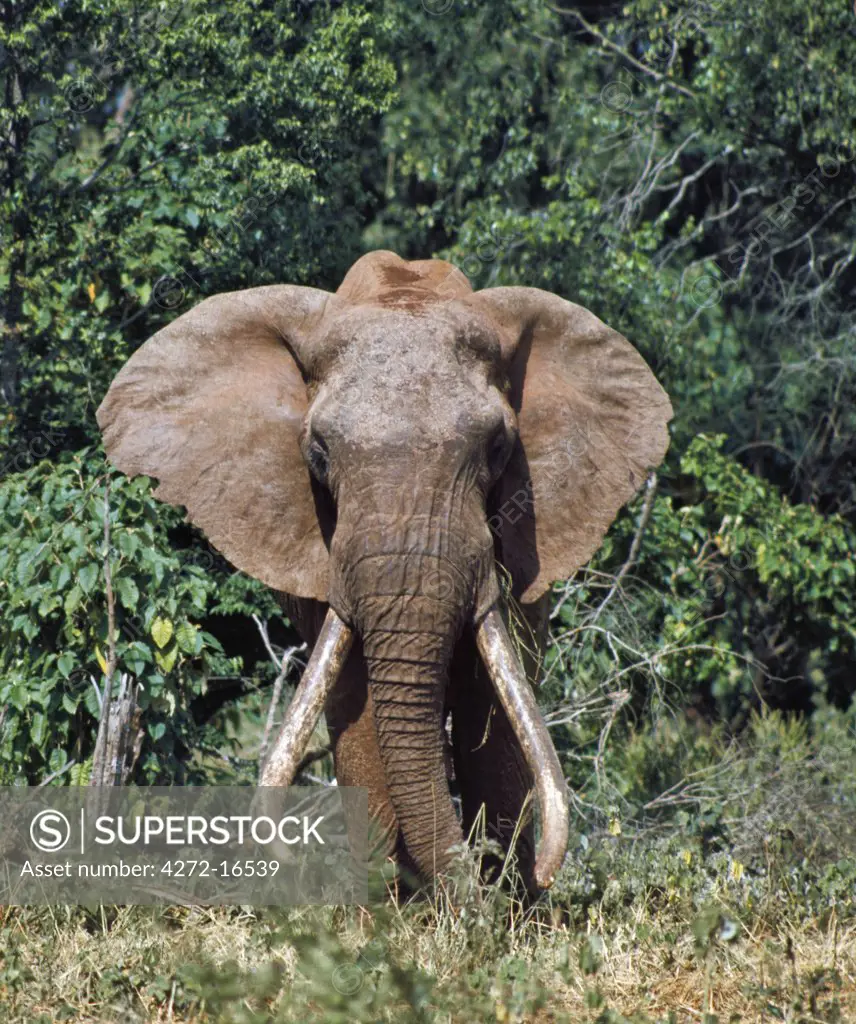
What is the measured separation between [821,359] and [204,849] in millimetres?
5415

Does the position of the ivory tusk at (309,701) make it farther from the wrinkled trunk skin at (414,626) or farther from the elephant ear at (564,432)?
the elephant ear at (564,432)

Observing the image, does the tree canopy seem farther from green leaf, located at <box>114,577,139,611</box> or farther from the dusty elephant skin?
the dusty elephant skin

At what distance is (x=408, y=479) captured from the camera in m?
5.43

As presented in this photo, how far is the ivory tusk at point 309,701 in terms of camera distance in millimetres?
5344

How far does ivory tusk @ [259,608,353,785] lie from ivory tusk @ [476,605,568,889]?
1.53 feet

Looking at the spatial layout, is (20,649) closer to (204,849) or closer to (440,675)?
(204,849)

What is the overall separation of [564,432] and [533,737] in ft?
4.48

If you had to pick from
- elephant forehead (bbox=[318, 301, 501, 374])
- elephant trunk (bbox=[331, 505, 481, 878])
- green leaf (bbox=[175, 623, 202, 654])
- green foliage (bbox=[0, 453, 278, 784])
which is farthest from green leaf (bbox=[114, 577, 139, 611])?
elephant forehead (bbox=[318, 301, 501, 374])

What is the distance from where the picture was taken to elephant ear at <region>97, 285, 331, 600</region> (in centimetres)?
611

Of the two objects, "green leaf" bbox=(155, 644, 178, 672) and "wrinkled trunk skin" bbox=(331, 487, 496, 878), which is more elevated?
"wrinkled trunk skin" bbox=(331, 487, 496, 878)

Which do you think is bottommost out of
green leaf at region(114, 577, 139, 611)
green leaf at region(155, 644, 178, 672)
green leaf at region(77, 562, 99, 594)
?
green leaf at region(155, 644, 178, 672)

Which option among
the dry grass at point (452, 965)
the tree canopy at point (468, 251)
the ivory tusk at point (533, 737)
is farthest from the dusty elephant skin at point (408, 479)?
the tree canopy at point (468, 251)

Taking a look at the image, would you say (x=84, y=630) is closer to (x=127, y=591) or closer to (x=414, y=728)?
(x=127, y=591)

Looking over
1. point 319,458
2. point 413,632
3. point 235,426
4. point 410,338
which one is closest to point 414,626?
point 413,632
